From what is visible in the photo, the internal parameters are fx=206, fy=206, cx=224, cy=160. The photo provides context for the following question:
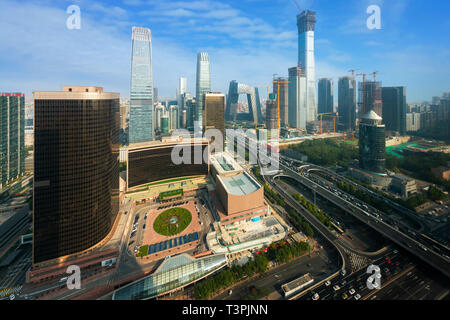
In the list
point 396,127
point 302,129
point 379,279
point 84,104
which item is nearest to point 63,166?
point 84,104

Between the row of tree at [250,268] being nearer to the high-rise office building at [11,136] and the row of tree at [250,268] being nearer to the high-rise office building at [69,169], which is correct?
the high-rise office building at [69,169]

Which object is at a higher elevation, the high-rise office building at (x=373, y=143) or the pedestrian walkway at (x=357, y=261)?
the high-rise office building at (x=373, y=143)

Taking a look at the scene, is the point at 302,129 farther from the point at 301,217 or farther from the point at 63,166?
the point at 63,166

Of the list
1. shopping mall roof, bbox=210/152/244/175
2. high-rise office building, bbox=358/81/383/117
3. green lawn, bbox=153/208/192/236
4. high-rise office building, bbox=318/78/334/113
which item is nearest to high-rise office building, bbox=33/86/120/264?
green lawn, bbox=153/208/192/236

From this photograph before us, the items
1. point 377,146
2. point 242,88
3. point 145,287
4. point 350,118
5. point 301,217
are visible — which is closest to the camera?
point 145,287

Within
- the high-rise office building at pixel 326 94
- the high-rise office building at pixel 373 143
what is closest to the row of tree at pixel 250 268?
the high-rise office building at pixel 373 143

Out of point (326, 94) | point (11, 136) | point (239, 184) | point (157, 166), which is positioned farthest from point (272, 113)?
point (11, 136)

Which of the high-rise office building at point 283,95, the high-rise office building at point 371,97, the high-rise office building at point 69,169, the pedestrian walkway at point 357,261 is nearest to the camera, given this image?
the high-rise office building at point 69,169
